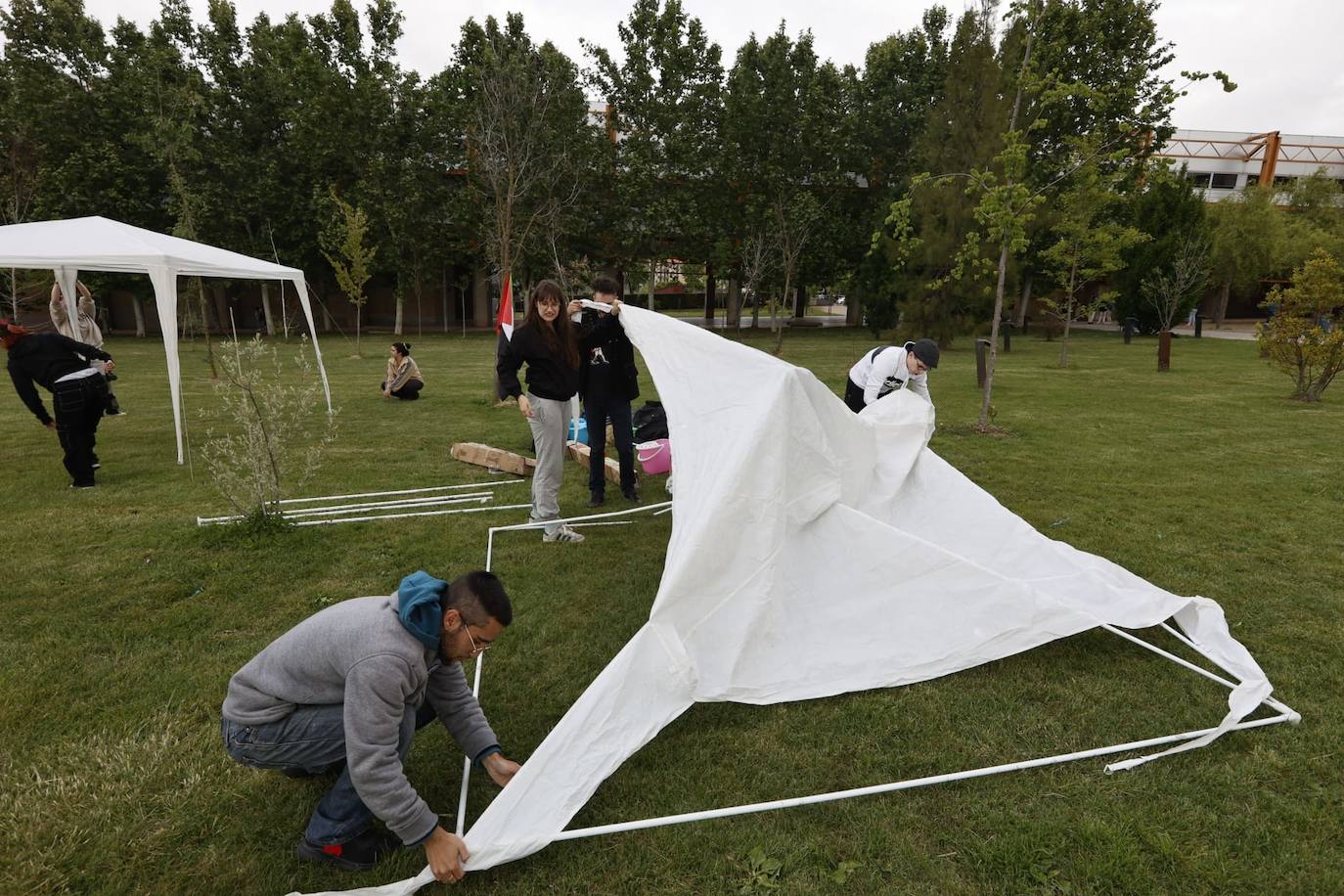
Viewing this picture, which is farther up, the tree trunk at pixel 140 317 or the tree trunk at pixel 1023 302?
the tree trunk at pixel 1023 302

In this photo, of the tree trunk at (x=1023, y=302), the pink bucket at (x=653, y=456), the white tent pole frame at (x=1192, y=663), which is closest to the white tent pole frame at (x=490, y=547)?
the pink bucket at (x=653, y=456)

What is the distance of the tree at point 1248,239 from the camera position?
30984 millimetres

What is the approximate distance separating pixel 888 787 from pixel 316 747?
2.00 meters

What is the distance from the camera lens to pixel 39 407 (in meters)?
6.93

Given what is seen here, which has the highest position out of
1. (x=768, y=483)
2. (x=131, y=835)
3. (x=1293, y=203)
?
(x=1293, y=203)

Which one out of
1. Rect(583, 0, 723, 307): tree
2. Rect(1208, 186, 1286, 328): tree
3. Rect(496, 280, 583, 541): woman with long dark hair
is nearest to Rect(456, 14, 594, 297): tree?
Rect(583, 0, 723, 307): tree

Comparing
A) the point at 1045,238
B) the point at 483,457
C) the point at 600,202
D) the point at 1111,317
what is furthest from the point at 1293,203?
the point at 483,457

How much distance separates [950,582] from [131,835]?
3.38 m

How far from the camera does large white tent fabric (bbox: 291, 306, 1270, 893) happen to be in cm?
278

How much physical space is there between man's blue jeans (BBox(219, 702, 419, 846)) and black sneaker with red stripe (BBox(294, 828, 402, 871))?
2cm

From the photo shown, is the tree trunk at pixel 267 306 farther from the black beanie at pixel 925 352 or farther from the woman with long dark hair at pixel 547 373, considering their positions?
the black beanie at pixel 925 352

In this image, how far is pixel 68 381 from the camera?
6.11 meters

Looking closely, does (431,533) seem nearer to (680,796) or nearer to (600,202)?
(680,796)

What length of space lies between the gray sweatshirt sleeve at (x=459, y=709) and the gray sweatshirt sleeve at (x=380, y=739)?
0.36m
